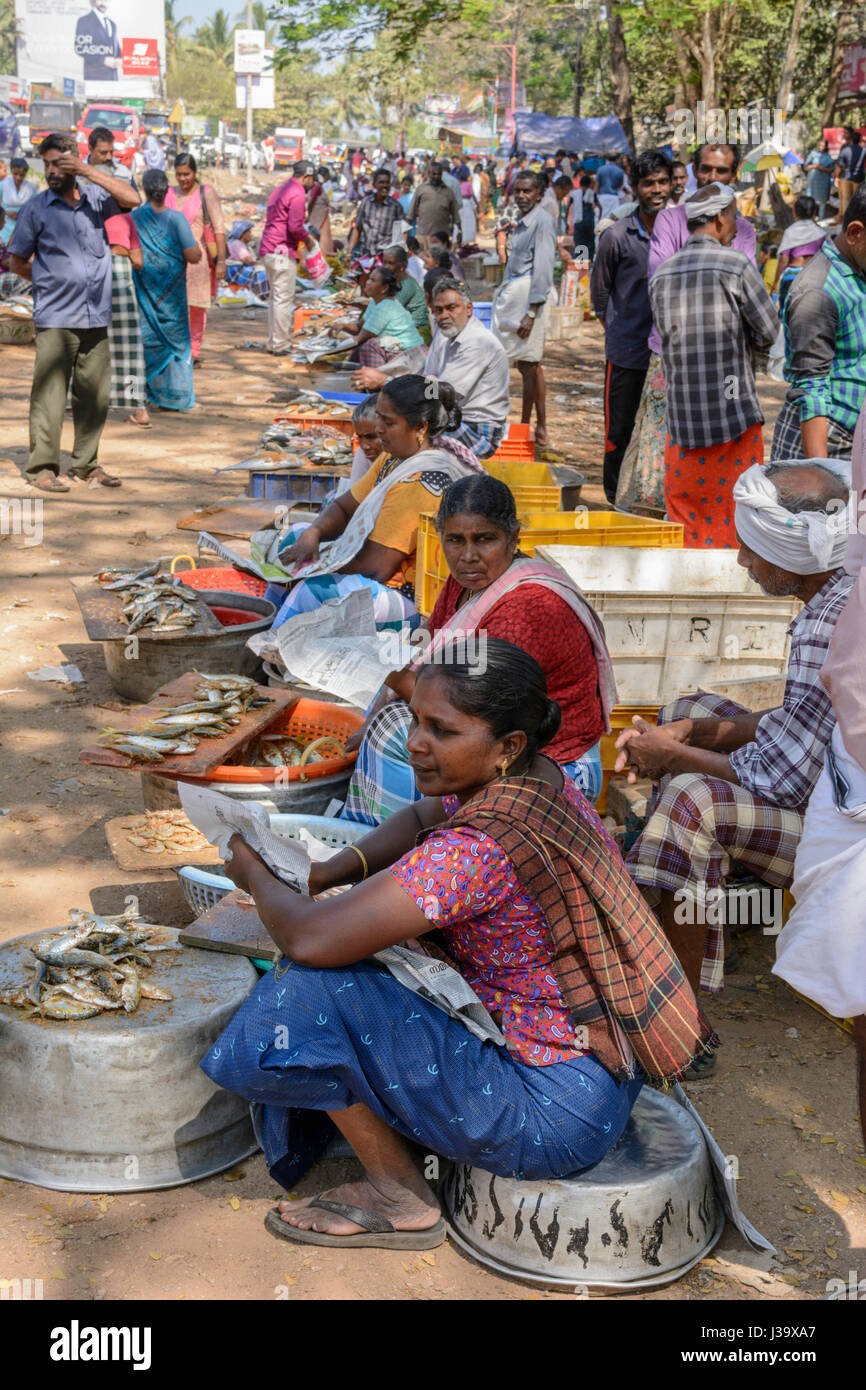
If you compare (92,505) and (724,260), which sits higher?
(724,260)

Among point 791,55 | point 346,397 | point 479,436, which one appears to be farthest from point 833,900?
point 791,55

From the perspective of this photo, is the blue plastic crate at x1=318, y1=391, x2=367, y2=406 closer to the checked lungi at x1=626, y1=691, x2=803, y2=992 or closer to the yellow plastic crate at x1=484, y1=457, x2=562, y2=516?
the yellow plastic crate at x1=484, y1=457, x2=562, y2=516

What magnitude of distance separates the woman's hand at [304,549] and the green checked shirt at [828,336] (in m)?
2.10

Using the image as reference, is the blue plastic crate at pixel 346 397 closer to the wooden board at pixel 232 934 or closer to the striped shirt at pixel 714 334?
the striped shirt at pixel 714 334

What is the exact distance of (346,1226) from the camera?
8.95 feet

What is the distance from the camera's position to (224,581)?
6211mm

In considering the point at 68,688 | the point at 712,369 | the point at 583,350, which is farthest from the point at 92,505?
the point at 583,350

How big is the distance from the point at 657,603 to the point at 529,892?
2.19m

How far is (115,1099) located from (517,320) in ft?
27.7

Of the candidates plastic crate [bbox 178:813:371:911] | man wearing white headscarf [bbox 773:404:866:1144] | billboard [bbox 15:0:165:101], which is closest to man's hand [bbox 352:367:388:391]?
plastic crate [bbox 178:813:371:911]

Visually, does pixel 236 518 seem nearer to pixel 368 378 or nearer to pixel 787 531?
pixel 368 378

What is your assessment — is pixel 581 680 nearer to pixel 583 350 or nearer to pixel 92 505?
pixel 92 505

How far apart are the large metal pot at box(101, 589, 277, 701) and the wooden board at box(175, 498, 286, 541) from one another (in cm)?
158

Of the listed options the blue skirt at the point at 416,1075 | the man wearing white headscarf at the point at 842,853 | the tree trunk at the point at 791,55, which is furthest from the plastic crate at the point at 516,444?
the tree trunk at the point at 791,55
